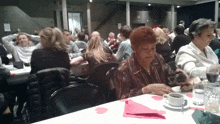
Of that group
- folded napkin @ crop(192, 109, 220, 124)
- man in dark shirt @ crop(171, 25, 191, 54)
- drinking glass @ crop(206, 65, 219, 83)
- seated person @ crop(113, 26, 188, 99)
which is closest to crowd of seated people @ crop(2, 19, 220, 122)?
seated person @ crop(113, 26, 188, 99)

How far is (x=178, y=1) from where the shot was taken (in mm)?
12305

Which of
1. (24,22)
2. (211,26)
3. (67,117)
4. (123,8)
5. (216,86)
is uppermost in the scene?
(123,8)

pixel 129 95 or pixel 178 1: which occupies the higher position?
pixel 178 1

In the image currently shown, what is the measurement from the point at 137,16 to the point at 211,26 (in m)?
11.6

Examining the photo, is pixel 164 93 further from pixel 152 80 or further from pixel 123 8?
pixel 123 8

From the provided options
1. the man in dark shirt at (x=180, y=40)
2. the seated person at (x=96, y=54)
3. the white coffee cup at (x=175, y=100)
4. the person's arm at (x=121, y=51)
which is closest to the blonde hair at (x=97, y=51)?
the seated person at (x=96, y=54)

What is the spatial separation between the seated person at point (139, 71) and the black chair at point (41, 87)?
2.78 feet

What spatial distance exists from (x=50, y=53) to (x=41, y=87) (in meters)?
0.55

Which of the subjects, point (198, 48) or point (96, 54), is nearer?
point (198, 48)

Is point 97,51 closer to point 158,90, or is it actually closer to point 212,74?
point 158,90

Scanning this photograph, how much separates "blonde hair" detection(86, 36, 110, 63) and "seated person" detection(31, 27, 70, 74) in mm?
450

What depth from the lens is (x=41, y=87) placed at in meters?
2.15

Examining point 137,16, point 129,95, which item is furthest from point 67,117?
point 137,16

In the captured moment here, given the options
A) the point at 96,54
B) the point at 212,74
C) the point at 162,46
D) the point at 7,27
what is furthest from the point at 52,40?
the point at 7,27
